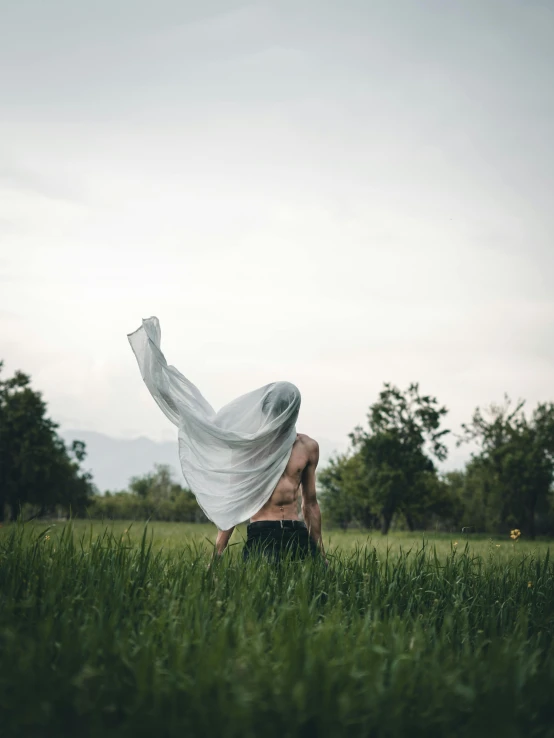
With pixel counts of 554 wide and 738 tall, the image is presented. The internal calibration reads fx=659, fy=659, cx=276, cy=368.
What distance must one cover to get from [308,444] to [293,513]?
0.68 m

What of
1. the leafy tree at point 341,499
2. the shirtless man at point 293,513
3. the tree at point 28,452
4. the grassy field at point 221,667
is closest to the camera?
the grassy field at point 221,667

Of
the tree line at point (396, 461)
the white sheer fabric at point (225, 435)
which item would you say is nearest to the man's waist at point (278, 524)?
the white sheer fabric at point (225, 435)

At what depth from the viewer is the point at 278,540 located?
6.11m

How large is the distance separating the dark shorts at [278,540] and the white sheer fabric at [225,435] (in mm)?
188

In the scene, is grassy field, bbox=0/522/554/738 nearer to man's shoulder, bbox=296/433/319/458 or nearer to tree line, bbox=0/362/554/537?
man's shoulder, bbox=296/433/319/458

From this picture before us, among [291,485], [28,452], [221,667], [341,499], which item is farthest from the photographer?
[341,499]

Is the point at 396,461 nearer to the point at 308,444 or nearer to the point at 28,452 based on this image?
the point at 28,452

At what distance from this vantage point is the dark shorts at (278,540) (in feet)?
19.6

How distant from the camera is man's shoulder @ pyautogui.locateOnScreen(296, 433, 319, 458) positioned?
648 cm

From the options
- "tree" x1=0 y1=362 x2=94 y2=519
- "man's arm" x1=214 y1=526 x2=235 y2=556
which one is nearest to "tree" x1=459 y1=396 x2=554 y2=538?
"tree" x1=0 y1=362 x2=94 y2=519

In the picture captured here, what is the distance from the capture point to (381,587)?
5.67 meters

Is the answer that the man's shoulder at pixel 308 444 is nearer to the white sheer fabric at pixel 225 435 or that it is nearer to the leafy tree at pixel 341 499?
the white sheer fabric at pixel 225 435

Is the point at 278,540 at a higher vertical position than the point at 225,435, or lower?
lower

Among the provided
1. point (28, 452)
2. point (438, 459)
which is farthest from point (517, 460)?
point (28, 452)
